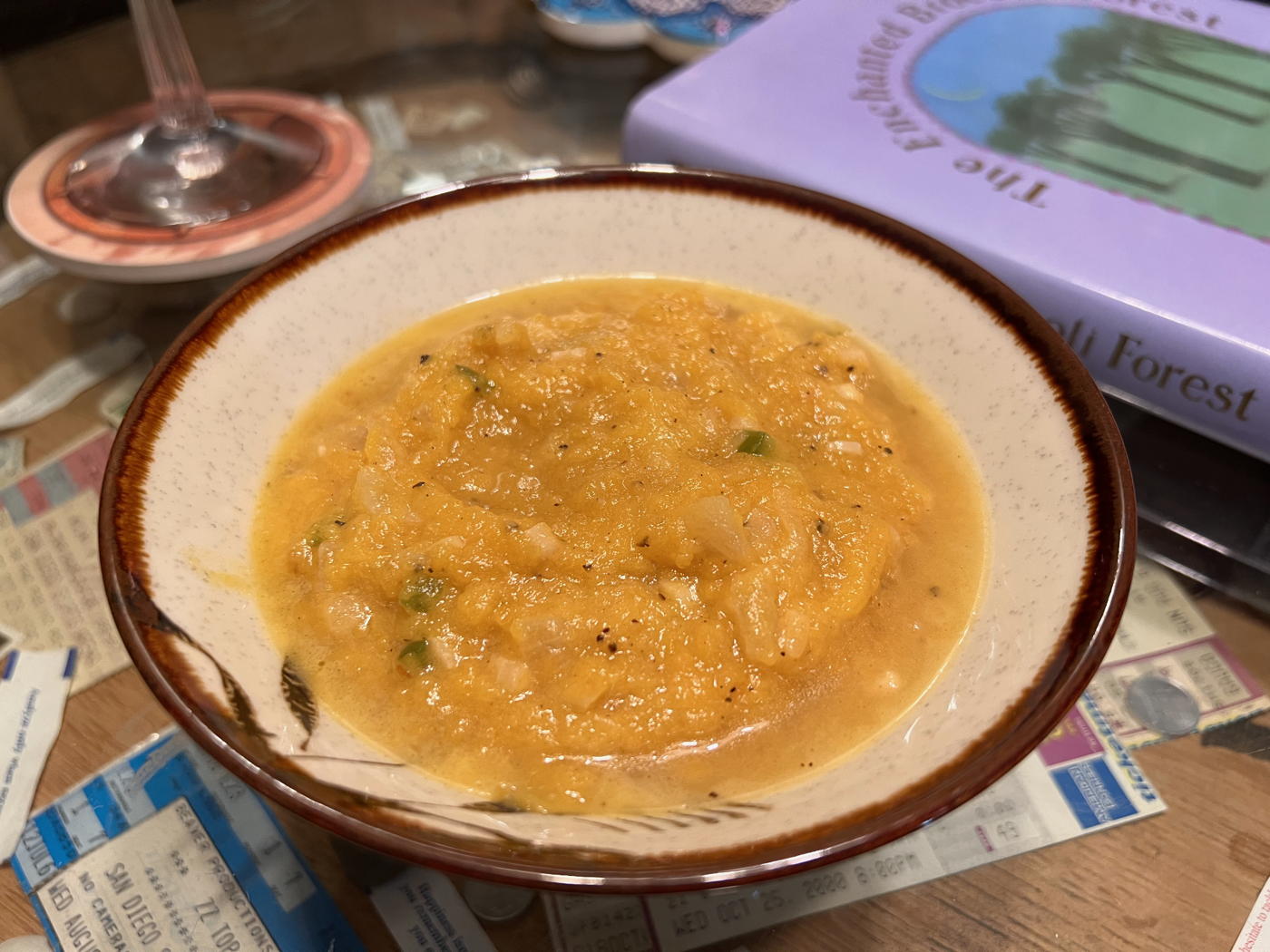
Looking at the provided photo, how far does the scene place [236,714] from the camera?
3.56 ft

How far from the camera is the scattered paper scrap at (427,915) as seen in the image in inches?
50.8

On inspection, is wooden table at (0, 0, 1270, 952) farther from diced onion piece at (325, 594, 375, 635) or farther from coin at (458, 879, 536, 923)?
diced onion piece at (325, 594, 375, 635)

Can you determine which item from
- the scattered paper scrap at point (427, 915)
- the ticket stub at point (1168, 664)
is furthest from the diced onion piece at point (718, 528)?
the ticket stub at point (1168, 664)

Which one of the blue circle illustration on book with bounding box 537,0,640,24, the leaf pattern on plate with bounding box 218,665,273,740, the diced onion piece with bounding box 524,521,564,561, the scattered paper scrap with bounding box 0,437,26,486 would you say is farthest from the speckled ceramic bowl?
the blue circle illustration on book with bounding box 537,0,640,24

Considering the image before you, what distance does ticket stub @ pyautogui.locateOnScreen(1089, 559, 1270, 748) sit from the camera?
158 cm

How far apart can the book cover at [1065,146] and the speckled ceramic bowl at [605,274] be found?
243 millimetres

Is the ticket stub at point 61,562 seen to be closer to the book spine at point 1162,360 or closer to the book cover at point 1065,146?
the book cover at point 1065,146

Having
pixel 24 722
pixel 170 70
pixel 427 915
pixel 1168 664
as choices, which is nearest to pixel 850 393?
pixel 1168 664

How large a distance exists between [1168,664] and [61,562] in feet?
7.22

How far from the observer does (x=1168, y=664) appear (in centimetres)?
165

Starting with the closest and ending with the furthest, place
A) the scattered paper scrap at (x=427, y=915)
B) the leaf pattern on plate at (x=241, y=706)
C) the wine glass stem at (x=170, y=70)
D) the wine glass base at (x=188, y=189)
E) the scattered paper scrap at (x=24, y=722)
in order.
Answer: the leaf pattern on plate at (x=241, y=706)
the scattered paper scrap at (x=427, y=915)
the scattered paper scrap at (x=24, y=722)
the wine glass base at (x=188, y=189)
the wine glass stem at (x=170, y=70)

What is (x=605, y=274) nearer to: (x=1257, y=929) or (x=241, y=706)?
(x=241, y=706)

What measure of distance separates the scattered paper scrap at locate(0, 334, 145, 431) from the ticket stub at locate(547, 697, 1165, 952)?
171 centimetres

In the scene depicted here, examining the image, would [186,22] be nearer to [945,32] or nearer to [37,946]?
[945,32]
